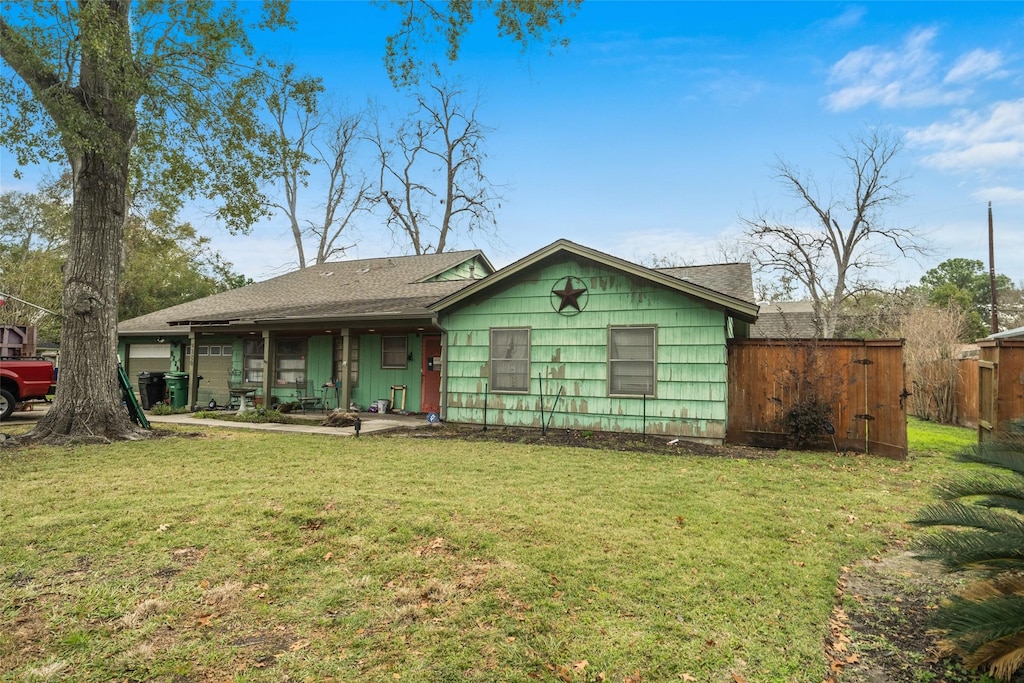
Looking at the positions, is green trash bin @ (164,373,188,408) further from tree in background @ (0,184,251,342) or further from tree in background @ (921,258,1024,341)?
tree in background @ (921,258,1024,341)

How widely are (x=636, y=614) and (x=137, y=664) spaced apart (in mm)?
2586

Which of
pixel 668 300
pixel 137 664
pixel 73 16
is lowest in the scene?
pixel 137 664

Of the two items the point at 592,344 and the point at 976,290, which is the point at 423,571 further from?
the point at 976,290

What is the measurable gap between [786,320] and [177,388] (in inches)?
817

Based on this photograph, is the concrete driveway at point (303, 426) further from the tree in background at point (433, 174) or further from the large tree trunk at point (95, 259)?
the tree in background at point (433, 174)

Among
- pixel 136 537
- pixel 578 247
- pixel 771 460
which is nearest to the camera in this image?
pixel 136 537

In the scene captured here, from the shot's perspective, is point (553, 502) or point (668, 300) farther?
point (668, 300)

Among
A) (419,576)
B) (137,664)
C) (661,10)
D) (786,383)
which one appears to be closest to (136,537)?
(137,664)

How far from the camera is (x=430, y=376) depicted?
14.4 metres

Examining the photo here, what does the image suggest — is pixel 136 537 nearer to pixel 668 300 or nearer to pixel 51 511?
pixel 51 511

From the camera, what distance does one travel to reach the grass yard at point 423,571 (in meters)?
2.81

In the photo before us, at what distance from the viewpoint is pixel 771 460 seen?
28.0 feet

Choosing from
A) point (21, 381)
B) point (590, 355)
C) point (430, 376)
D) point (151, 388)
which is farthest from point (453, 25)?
point (151, 388)

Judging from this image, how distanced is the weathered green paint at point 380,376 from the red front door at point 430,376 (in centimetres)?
19
